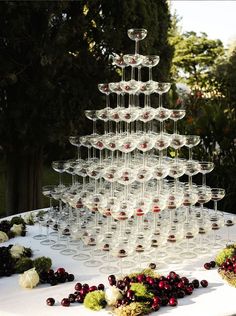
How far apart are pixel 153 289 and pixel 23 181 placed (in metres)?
3.49

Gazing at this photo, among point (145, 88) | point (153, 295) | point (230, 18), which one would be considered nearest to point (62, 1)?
point (145, 88)

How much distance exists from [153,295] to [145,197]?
917mm

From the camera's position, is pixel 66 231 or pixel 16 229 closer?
pixel 66 231

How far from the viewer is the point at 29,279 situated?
10.6ft

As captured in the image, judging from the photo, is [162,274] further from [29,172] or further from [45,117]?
[29,172]

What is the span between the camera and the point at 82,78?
6023mm

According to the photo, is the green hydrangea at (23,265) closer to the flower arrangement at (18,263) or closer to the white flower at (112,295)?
the flower arrangement at (18,263)

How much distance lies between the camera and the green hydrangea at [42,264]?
3.53m

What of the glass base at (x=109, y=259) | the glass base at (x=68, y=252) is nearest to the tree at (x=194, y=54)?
the glass base at (x=68, y=252)

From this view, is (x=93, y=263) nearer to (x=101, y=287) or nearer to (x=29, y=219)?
(x=101, y=287)

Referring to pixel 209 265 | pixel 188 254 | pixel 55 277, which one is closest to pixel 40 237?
pixel 55 277

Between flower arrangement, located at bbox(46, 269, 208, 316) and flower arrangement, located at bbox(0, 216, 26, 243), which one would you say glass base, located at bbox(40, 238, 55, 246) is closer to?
flower arrangement, located at bbox(0, 216, 26, 243)

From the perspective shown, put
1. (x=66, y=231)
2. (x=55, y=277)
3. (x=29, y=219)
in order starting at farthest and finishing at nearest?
(x=29, y=219) → (x=66, y=231) → (x=55, y=277)

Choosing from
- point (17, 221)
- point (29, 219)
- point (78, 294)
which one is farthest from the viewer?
point (29, 219)
